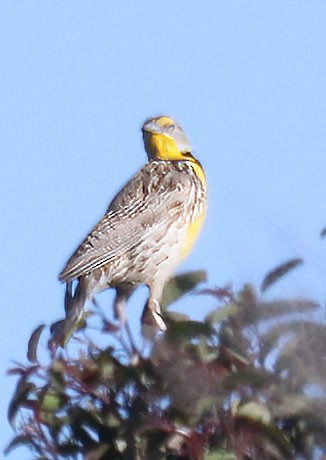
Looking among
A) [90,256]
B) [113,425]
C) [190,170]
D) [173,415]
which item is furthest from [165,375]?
[190,170]

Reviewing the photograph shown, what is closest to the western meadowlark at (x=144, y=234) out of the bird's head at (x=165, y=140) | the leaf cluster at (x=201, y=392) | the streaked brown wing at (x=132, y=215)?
the streaked brown wing at (x=132, y=215)

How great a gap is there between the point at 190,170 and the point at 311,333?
20.2ft

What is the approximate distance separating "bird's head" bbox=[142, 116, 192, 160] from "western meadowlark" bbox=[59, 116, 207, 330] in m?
0.32

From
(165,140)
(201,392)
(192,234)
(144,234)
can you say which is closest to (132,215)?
(144,234)

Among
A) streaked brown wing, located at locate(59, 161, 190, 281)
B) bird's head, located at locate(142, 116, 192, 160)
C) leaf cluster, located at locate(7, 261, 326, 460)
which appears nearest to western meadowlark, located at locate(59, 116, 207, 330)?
streaked brown wing, located at locate(59, 161, 190, 281)

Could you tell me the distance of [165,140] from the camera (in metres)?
9.41

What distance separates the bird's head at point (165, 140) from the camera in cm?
938

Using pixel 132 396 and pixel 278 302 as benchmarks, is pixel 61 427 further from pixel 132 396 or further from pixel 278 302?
pixel 278 302

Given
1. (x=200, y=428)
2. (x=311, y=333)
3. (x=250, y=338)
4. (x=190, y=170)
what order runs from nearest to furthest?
(x=311, y=333)
(x=250, y=338)
(x=200, y=428)
(x=190, y=170)

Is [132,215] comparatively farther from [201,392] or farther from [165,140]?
[201,392]

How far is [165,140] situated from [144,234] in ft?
3.91

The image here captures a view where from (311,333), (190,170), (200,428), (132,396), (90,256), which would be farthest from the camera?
(190,170)

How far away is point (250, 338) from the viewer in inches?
126

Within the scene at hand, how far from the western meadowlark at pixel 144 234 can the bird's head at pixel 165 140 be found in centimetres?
32
